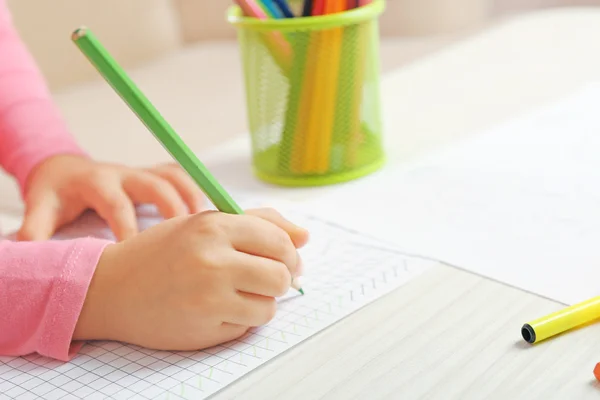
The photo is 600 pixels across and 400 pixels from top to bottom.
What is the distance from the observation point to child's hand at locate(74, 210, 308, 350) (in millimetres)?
417

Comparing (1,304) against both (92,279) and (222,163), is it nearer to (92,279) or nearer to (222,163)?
(92,279)

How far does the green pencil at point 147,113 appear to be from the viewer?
385mm

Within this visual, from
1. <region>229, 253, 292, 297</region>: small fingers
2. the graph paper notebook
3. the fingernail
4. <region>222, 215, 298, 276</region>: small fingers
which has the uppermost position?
<region>222, 215, 298, 276</region>: small fingers

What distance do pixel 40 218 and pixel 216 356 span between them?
221 millimetres

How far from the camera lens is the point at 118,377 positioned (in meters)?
0.40

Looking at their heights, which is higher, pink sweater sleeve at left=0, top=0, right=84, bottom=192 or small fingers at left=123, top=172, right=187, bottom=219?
pink sweater sleeve at left=0, top=0, right=84, bottom=192

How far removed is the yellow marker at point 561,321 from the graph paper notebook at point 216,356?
0.09m

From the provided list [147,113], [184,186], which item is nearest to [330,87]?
[184,186]

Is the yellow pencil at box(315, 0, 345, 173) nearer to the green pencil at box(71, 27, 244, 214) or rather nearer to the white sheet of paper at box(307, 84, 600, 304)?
the white sheet of paper at box(307, 84, 600, 304)

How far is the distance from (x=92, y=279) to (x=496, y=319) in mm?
211

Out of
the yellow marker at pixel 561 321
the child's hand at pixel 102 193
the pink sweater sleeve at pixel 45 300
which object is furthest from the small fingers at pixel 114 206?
the yellow marker at pixel 561 321

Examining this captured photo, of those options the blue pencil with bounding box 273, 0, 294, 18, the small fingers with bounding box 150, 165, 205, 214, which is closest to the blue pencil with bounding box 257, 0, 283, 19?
the blue pencil with bounding box 273, 0, 294, 18

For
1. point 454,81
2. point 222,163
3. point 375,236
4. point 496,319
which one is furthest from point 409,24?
point 496,319

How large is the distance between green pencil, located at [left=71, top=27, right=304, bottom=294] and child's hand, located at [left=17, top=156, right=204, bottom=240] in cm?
14
